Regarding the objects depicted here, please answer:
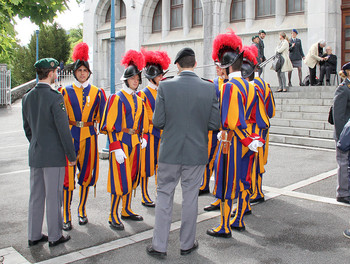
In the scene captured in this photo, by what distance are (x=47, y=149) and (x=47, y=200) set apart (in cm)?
54

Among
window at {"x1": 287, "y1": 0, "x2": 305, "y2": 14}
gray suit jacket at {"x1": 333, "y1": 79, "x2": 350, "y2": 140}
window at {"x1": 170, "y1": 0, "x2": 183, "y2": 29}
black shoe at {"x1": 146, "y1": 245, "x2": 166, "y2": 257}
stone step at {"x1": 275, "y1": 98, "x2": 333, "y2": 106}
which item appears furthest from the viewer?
window at {"x1": 170, "y1": 0, "x2": 183, "y2": 29}

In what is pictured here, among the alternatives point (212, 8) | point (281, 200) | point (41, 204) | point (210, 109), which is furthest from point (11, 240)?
point (212, 8)

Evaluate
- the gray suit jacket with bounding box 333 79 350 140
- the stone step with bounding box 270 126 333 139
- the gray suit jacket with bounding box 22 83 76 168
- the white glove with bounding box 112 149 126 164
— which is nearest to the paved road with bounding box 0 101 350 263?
the white glove with bounding box 112 149 126 164

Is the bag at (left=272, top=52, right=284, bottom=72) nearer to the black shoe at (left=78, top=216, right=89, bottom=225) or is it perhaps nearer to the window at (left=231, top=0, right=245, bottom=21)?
the window at (left=231, top=0, right=245, bottom=21)

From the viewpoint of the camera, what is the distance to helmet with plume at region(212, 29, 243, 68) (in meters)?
4.87

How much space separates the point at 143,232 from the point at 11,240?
1493 millimetres

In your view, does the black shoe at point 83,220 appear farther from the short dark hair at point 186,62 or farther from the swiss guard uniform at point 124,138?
the short dark hair at point 186,62

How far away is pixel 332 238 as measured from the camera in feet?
15.7

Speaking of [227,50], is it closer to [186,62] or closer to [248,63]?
[186,62]

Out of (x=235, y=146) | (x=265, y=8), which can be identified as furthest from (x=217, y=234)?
(x=265, y=8)

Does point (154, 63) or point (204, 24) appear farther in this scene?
point (204, 24)

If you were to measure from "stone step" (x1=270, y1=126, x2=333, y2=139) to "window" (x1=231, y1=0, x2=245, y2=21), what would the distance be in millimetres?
8273

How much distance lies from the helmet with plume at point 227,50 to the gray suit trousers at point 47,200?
220 cm

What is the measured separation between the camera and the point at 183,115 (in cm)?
430
